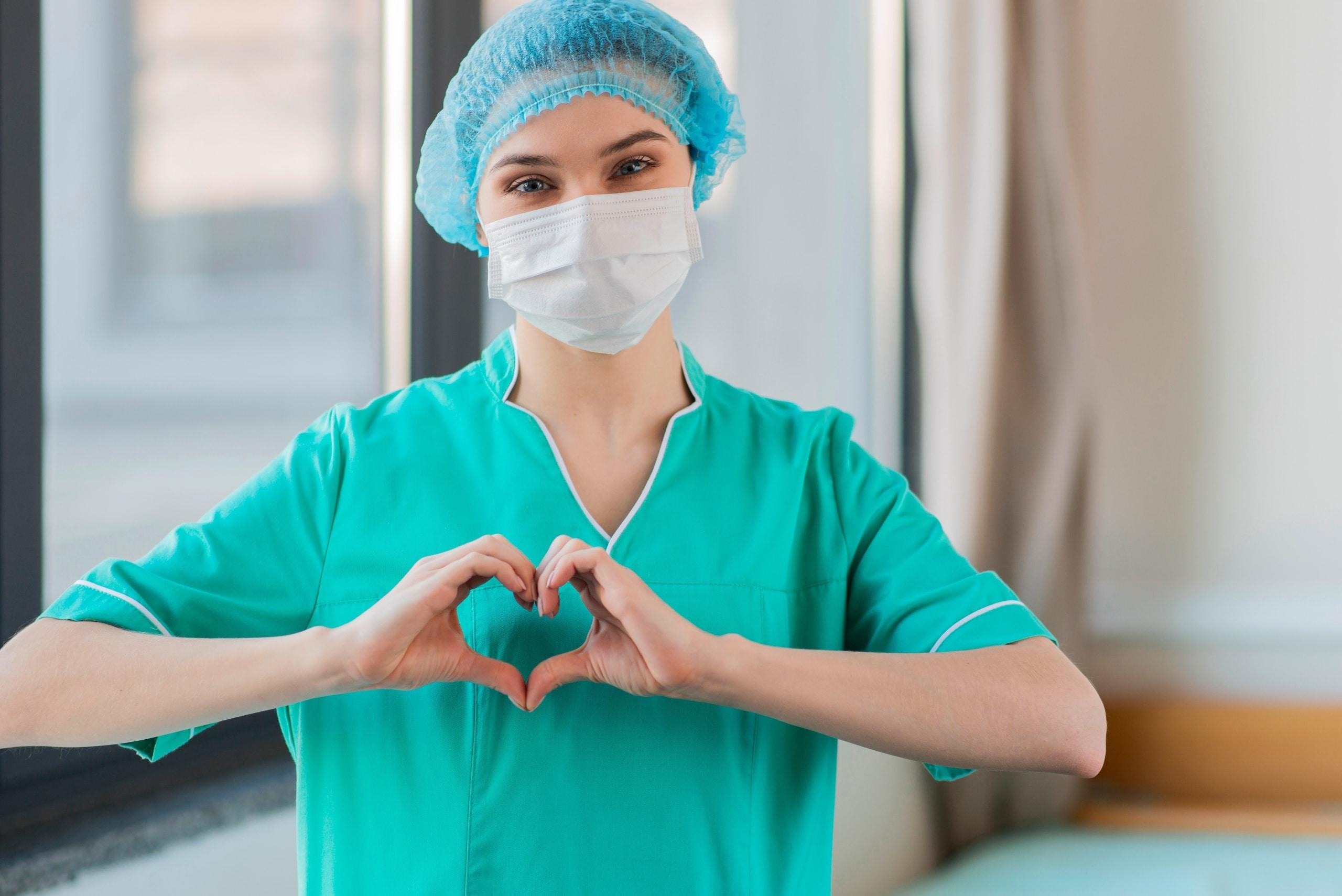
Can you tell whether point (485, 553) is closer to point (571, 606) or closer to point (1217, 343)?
point (571, 606)

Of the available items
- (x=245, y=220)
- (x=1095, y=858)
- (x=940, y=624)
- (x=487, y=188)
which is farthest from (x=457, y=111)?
(x=1095, y=858)

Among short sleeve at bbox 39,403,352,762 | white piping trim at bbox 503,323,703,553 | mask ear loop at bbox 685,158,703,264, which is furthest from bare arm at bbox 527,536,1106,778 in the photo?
mask ear loop at bbox 685,158,703,264

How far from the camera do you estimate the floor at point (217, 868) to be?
1.16m

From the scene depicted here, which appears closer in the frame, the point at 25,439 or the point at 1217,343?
the point at 25,439

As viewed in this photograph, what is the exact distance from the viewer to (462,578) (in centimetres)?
75

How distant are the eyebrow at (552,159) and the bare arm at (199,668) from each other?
1.11ft

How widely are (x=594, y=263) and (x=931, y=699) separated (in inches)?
17.9

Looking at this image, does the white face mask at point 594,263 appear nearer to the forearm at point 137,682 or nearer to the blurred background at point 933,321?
the forearm at point 137,682

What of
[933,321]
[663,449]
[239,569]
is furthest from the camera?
[933,321]

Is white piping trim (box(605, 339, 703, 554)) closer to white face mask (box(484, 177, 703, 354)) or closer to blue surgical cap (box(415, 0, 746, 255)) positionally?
white face mask (box(484, 177, 703, 354))

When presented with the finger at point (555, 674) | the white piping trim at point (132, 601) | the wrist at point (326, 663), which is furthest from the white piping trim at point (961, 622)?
the white piping trim at point (132, 601)

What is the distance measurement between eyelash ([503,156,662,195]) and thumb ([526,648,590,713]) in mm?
406

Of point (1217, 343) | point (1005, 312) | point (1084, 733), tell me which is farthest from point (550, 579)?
point (1217, 343)

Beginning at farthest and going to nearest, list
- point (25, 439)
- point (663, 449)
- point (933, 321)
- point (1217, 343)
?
point (1217, 343), point (933, 321), point (25, 439), point (663, 449)
